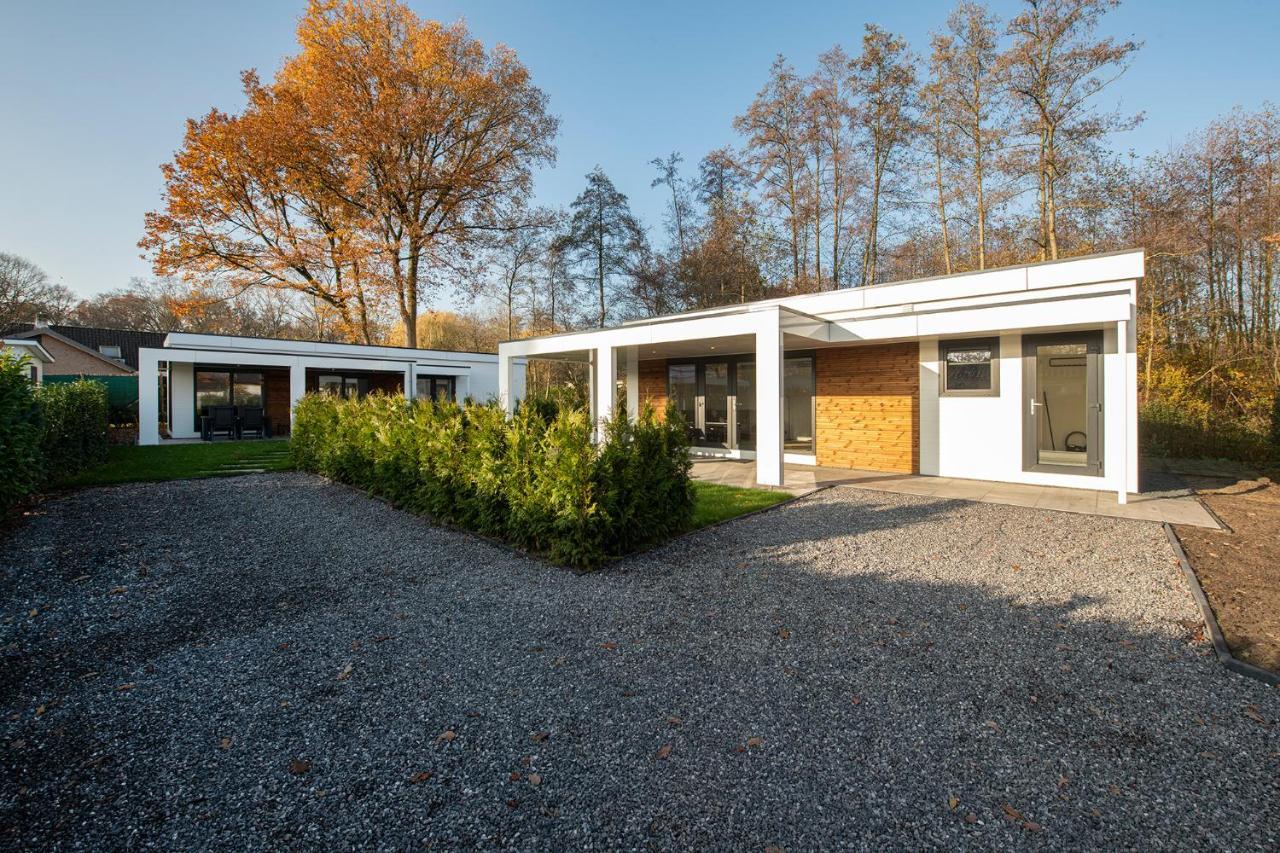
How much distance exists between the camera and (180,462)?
11688mm

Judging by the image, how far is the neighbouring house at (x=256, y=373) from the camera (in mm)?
16438

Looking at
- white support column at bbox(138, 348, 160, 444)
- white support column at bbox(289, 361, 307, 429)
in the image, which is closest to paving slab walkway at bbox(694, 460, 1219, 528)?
white support column at bbox(289, 361, 307, 429)

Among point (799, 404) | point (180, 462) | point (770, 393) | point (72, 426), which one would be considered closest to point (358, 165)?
point (180, 462)

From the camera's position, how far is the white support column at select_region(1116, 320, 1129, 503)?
7234mm

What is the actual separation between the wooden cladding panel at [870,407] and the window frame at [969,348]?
0.39 m

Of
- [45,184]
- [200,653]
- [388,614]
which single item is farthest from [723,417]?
[45,184]

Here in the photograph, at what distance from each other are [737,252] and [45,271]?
127ft

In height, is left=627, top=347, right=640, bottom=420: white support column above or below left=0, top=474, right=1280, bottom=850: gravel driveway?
above

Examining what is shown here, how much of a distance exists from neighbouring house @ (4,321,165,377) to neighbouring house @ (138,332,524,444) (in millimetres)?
9050

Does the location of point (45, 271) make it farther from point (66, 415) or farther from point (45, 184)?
point (66, 415)

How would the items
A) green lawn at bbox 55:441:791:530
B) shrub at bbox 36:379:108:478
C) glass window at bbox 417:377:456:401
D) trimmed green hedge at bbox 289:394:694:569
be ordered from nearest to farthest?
trimmed green hedge at bbox 289:394:694:569 < green lawn at bbox 55:441:791:530 < shrub at bbox 36:379:108:478 < glass window at bbox 417:377:456:401

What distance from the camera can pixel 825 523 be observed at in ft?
21.5

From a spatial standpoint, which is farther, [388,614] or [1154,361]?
[1154,361]

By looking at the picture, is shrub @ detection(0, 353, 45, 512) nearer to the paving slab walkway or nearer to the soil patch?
the paving slab walkway
